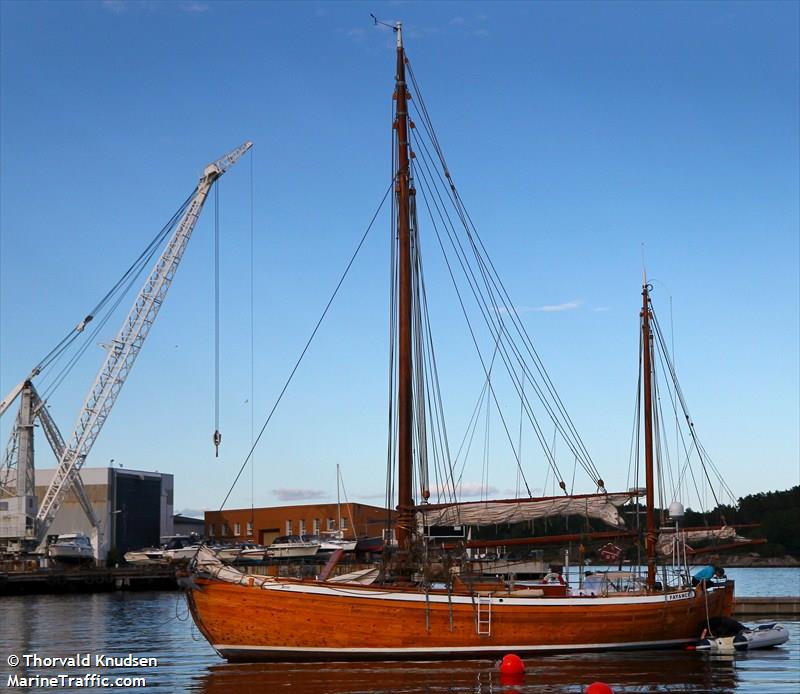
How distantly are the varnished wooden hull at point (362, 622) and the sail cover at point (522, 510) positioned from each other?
10.4ft

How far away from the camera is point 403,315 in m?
30.9

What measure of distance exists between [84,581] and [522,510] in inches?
2387

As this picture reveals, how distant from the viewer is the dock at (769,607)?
4428cm

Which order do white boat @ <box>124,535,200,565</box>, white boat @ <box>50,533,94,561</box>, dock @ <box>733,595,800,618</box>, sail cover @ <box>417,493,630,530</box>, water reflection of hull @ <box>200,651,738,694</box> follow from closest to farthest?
water reflection of hull @ <box>200,651,738,694</box>, sail cover @ <box>417,493,630,530</box>, dock @ <box>733,595,800,618</box>, white boat @ <box>124,535,200,565</box>, white boat @ <box>50,533,94,561</box>

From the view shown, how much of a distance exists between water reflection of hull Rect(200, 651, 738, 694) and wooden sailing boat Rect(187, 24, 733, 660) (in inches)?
18.2

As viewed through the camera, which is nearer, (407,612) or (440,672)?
(440,672)

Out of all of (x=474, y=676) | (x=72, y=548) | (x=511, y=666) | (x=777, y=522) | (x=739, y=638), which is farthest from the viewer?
(x=777, y=522)

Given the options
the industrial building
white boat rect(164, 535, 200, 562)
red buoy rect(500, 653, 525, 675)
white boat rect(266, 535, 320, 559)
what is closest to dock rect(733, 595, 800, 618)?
red buoy rect(500, 653, 525, 675)

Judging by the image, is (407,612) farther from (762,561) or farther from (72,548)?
(762,561)

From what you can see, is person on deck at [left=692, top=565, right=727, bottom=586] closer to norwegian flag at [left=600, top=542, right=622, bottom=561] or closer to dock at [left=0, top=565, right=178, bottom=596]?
norwegian flag at [left=600, top=542, right=622, bottom=561]

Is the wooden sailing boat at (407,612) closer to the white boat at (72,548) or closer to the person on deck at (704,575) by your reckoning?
the person on deck at (704,575)

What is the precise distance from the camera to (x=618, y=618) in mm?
29219

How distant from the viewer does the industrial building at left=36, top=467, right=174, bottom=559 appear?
10481 cm

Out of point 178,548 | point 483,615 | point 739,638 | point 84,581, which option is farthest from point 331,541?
point 483,615
